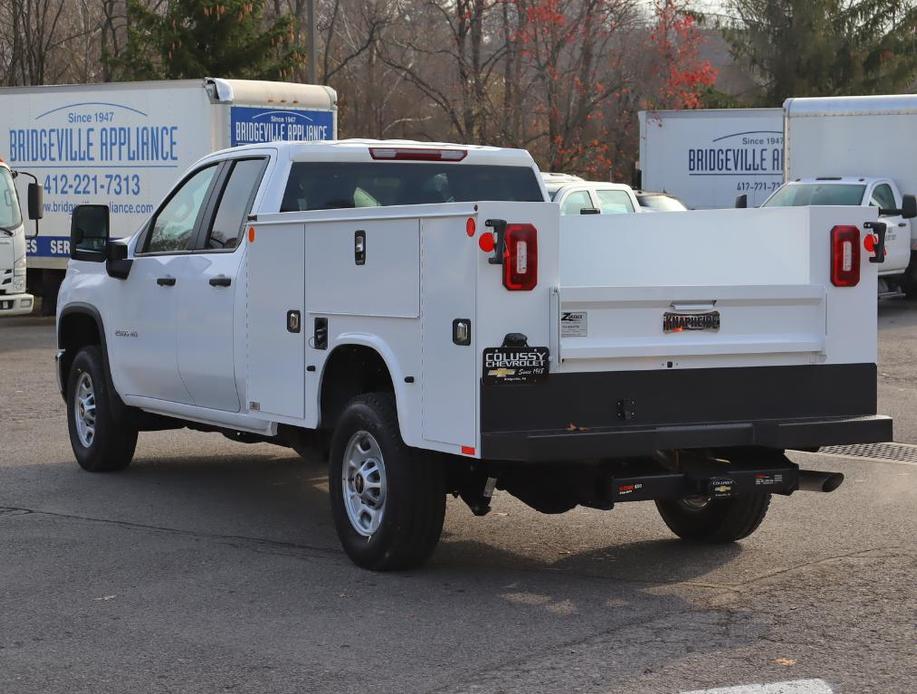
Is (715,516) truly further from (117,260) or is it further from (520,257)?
(117,260)

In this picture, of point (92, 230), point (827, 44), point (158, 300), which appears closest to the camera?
point (158, 300)

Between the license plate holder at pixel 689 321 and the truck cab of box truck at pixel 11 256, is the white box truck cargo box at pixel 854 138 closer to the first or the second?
the truck cab of box truck at pixel 11 256

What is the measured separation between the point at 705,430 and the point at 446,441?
3.87ft

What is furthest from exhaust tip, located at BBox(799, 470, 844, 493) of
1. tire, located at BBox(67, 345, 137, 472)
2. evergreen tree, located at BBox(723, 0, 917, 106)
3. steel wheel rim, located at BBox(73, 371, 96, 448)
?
evergreen tree, located at BBox(723, 0, 917, 106)

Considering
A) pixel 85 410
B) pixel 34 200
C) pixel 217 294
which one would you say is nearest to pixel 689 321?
pixel 217 294

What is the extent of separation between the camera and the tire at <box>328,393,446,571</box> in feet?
22.5

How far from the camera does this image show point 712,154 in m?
30.5

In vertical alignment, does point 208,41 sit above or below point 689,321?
above

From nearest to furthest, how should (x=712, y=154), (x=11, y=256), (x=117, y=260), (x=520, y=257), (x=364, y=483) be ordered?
1. (x=520, y=257)
2. (x=364, y=483)
3. (x=117, y=260)
4. (x=11, y=256)
5. (x=712, y=154)

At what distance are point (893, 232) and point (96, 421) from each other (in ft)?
54.4

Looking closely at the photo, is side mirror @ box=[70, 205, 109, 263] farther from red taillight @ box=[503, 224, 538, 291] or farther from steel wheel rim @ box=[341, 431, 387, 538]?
red taillight @ box=[503, 224, 538, 291]

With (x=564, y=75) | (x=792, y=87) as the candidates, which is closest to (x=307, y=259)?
(x=564, y=75)

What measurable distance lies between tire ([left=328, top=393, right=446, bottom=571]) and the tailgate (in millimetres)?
941

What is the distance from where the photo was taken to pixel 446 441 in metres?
6.48
